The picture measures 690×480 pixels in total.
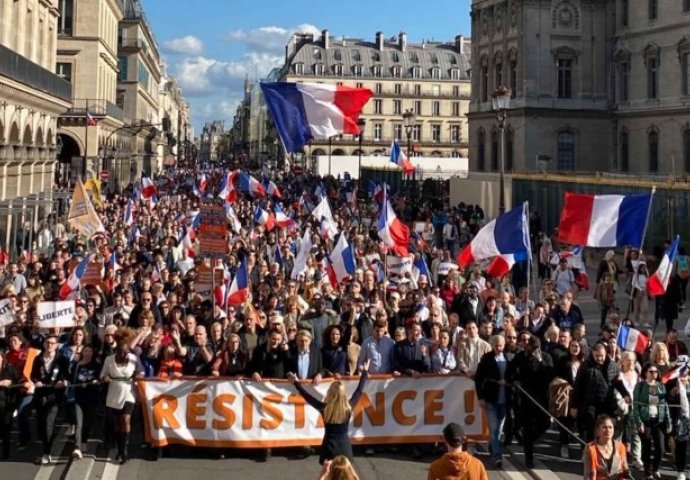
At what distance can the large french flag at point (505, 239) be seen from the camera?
16609 millimetres

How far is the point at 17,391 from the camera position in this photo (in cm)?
1155

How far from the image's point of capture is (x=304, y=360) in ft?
38.5

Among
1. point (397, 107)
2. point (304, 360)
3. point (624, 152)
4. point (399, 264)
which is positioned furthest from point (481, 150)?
point (397, 107)

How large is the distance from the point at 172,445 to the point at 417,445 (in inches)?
118

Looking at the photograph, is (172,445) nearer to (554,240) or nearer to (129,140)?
(554,240)

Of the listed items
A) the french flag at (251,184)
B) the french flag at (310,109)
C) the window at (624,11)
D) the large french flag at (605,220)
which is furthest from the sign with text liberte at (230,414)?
the window at (624,11)

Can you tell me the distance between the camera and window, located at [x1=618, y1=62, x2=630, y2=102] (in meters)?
57.7

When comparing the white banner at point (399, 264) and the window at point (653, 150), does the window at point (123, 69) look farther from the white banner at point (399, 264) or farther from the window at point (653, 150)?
the white banner at point (399, 264)

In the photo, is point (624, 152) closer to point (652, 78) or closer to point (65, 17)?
point (652, 78)

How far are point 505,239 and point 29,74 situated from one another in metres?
23.9

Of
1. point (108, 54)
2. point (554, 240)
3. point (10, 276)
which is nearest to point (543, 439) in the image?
point (10, 276)

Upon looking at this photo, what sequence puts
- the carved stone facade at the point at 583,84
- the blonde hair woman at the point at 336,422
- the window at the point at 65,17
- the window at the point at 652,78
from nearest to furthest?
the blonde hair woman at the point at 336,422 → the window at the point at 652,78 → the carved stone facade at the point at 583,84 → the window at the point at 65,17

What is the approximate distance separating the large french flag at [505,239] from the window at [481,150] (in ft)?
153

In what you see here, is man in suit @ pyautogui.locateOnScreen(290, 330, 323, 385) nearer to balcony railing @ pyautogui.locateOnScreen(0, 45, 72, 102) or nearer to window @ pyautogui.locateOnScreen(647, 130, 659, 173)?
balcony railing @ pyautogui.locateOnScreen(0, 45, 72, 102)
